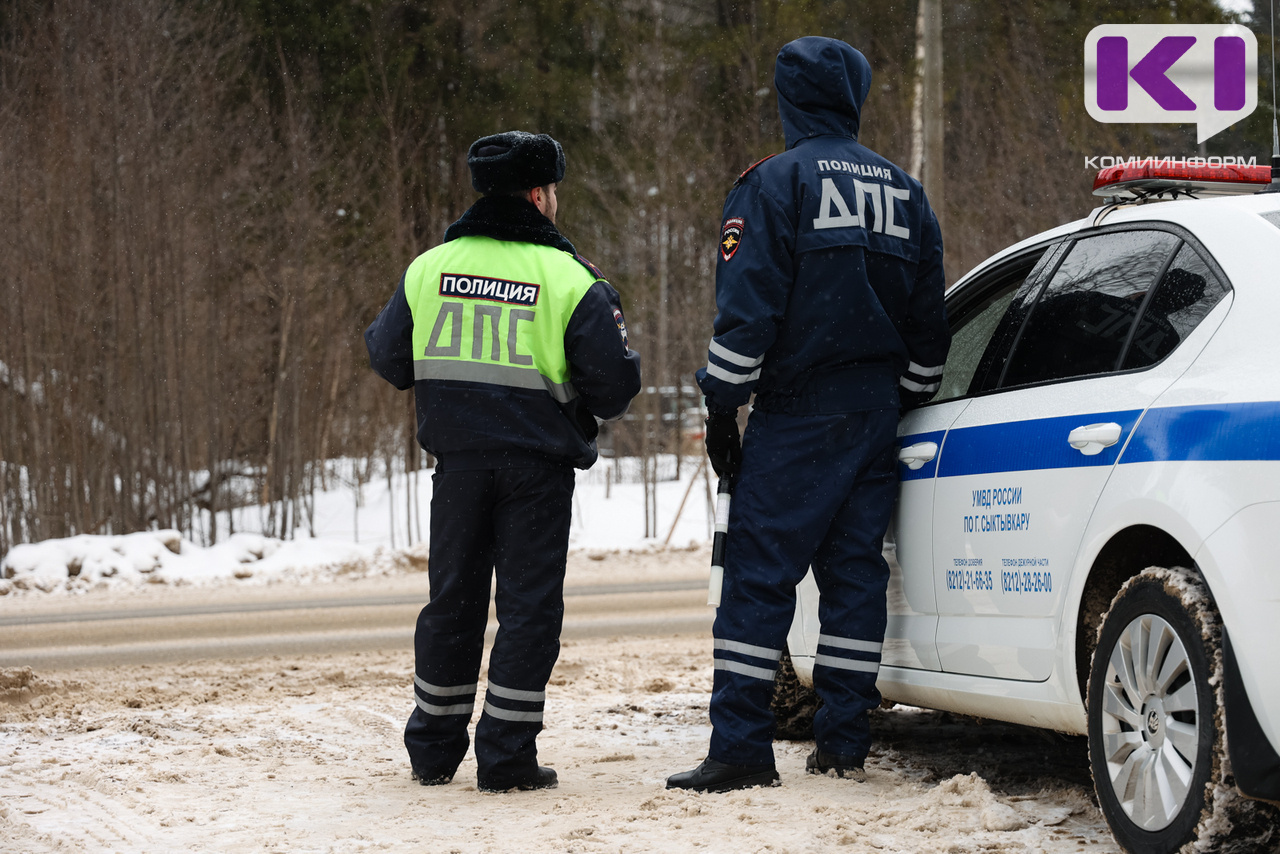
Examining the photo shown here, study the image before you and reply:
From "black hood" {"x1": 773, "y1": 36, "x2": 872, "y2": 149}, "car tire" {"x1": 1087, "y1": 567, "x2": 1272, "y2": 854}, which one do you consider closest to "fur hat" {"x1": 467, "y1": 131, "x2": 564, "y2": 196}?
"black hood" {"x1": 773, "y1": 36, "x2": 872, "y2": 149}

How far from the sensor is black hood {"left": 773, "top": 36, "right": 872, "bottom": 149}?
4.12 meters

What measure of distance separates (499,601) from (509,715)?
0.35 metres

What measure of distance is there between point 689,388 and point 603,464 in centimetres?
181

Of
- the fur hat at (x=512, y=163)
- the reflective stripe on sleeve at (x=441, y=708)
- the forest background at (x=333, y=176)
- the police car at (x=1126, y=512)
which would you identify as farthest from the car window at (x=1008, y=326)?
the forest background at (x=333, y=176)

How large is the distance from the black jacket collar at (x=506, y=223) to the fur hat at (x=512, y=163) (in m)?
0.04

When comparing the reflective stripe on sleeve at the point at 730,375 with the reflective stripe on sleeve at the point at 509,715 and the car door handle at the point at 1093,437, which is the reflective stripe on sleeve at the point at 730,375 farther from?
the reflective stripe on sleeve at the point at 509,715

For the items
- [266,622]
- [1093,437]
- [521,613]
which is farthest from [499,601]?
[266,622]

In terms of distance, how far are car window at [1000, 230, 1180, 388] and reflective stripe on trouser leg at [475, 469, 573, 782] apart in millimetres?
1448

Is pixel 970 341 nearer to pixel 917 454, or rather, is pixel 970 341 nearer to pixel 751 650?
pixel 917 454

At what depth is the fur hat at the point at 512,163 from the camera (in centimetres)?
421

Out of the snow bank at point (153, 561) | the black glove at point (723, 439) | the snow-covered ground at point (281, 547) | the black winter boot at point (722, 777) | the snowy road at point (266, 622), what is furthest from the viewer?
the snow-covered ground at point (281, 547)

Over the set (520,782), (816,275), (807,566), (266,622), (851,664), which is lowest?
(266,622)

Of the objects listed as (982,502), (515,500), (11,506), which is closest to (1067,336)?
(982,502)

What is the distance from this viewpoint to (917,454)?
13.1 ft
